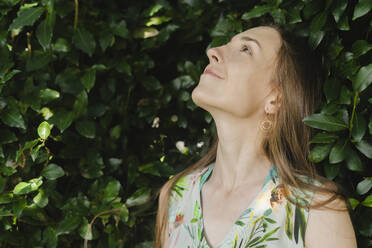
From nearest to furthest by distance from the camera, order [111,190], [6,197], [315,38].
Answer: [315,38]
[6,197]
[111,190]

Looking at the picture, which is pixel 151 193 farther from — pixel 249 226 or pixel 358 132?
pixel 358 132

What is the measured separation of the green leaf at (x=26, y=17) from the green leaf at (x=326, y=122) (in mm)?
1020

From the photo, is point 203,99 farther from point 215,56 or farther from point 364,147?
point 364,147

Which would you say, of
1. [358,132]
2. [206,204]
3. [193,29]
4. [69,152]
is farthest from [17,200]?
[358,132]

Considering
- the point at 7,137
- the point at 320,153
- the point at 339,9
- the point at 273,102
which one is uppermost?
the point at 339,9

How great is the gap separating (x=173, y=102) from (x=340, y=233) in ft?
3.32

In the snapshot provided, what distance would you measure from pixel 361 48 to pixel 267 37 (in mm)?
332

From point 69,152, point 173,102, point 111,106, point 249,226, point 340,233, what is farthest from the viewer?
point 173,102

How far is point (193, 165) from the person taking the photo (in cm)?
187

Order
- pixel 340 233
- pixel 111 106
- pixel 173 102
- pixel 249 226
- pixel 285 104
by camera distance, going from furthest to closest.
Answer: pixel 173 102 → pixel 111 106 → pixel 285 104 → pixel 249 226 → pixel 340 233

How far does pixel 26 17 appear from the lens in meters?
1.57

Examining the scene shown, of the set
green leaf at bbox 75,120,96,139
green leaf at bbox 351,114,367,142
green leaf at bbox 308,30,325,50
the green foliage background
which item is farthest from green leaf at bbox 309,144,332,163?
green leaf at bbox 75,120,96,139

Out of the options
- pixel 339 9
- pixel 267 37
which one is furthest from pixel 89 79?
pixel 339 9

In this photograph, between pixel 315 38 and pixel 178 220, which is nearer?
pixel 315 38
